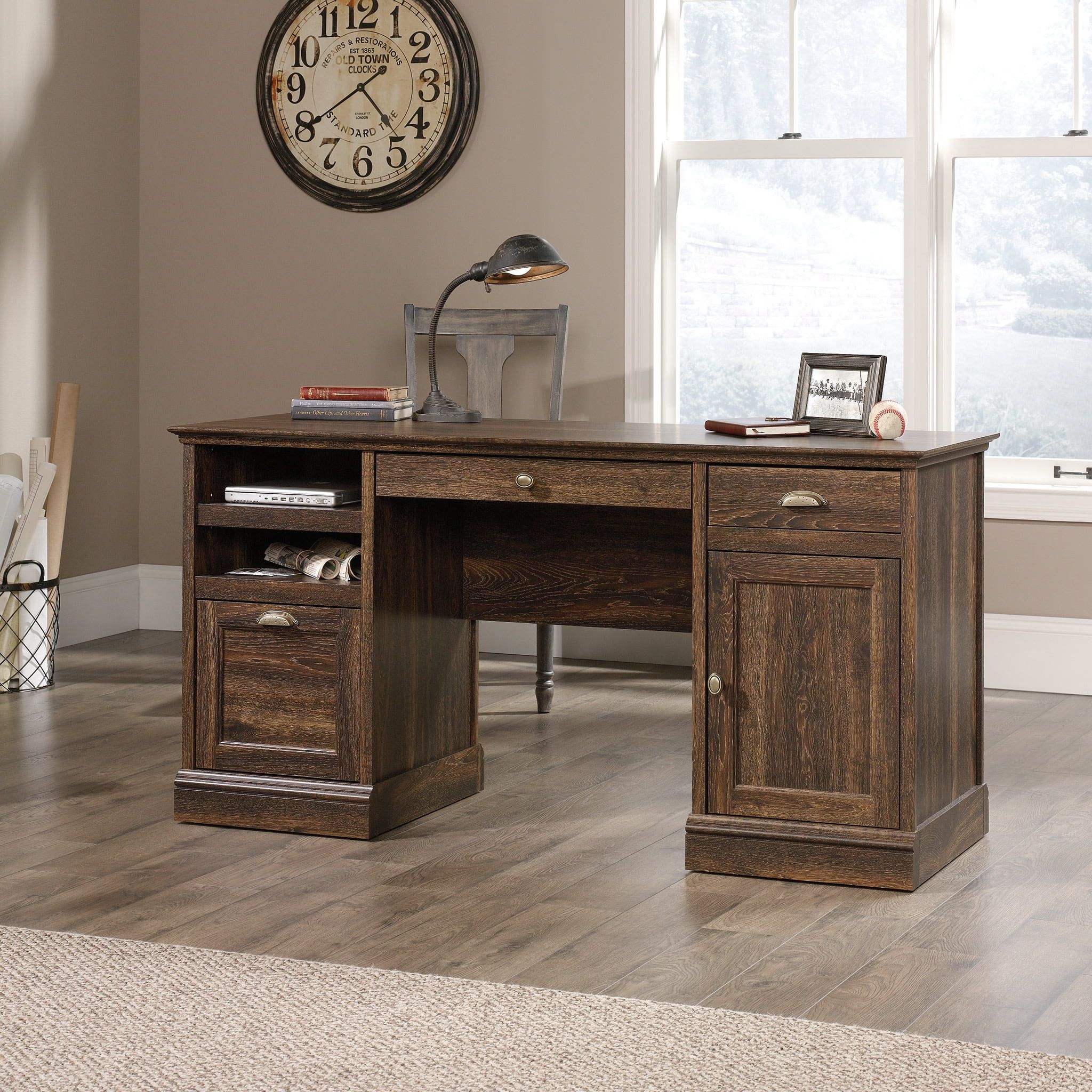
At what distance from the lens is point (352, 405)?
11.4 feet

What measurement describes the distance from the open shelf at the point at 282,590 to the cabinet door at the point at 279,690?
1cm

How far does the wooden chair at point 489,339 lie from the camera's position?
4887 mm

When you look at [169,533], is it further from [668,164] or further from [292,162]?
[668,164]

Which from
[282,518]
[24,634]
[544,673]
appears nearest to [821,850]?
[282,518]

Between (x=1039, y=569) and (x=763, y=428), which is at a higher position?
(x=763, y=428)

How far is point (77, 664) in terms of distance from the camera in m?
5.06

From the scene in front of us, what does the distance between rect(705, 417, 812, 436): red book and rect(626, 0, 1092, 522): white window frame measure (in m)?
1.72

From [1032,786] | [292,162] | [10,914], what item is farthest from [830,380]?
[292,162]

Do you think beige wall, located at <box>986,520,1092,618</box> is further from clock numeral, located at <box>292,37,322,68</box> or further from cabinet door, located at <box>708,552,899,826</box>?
clock numeral, located at <box>292,37,322,68</box>

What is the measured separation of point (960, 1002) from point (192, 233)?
4.00m

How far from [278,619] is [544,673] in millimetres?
1274

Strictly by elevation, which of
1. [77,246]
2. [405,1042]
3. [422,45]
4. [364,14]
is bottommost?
[405,1042]

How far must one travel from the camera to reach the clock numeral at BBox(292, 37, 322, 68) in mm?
5277

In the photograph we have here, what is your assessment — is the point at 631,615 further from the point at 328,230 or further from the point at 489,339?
the point at 328,230
